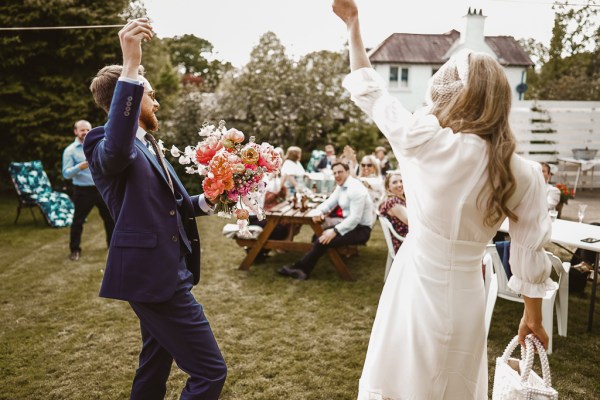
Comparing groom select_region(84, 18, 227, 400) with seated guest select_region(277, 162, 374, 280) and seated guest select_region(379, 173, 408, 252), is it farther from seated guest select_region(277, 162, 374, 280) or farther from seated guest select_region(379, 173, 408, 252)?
seated guest select_region(277, 162, 374, 280)

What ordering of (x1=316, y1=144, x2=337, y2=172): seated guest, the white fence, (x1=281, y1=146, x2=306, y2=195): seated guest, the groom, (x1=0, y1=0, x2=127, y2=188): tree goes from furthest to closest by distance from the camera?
the white fence < (x1=0, y1=0, x2=127, y2=188): tree < (x1=316, y1=144, x2=337, y2=172): seated guest < (x1=281, y1=146, x2=306, y2=195): seated guest < the groom

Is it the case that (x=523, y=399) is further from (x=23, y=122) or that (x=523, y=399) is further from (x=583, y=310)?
(x=23, y=122)

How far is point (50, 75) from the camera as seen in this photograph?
12766 mm

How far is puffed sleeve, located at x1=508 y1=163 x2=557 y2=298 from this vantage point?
5.75ft

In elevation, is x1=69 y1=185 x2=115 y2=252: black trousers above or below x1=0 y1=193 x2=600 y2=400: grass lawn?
above

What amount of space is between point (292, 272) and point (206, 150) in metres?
3.88

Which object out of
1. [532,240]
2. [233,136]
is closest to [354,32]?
[233,136]

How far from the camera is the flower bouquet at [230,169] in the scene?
244 cm

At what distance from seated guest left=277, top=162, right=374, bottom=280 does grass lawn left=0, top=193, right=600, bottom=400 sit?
235mm

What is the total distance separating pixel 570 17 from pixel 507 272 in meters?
18.8

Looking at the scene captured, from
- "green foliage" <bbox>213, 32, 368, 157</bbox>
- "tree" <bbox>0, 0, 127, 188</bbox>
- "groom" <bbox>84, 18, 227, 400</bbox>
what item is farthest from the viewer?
"green foliage" <bbox>213, 32, 368, 157</bbox>

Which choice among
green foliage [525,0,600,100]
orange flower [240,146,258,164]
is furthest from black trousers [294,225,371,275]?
green foliage [525,0,600,100]

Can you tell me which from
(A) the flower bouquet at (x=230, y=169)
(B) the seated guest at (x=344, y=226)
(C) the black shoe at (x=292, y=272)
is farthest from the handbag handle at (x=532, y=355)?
(C) the black shoe at (x=292, y=272)

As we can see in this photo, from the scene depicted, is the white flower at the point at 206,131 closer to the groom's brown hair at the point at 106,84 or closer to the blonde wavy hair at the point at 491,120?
Answer: the groom's brown hair at the point at 106,84
